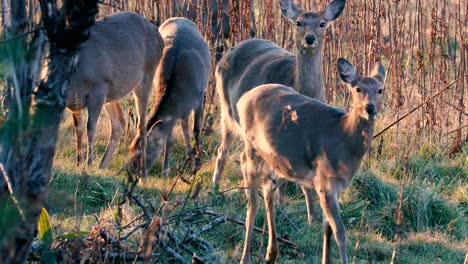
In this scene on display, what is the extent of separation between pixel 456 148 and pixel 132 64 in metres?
3.23

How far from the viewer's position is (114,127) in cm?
889

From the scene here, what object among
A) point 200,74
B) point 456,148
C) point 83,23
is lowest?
point 456,148

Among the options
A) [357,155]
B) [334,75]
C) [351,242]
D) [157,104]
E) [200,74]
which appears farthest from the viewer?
[334,75]

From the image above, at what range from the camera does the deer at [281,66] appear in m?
8.16

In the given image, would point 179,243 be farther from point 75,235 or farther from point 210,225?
point 75,235

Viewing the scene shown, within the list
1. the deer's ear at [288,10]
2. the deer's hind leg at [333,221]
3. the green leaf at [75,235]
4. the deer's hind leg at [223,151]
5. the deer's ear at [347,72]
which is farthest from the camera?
the deer's ear at [288,10]

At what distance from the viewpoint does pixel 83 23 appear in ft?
12.1

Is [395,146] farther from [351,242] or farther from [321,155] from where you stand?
[321,155]

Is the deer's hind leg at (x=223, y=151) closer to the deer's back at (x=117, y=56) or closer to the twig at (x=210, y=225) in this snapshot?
the deer's back at (x=117, y=56)

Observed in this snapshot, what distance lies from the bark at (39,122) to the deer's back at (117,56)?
4.41 m

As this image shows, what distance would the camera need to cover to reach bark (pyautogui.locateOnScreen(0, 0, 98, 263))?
364 centimetres

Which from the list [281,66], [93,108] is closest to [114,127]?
[93,108]

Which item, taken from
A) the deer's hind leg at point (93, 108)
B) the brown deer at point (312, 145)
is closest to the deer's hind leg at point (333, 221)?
the brown deer at point (312, 145)

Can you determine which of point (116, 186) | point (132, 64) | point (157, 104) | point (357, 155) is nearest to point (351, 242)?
point (357, 155)
